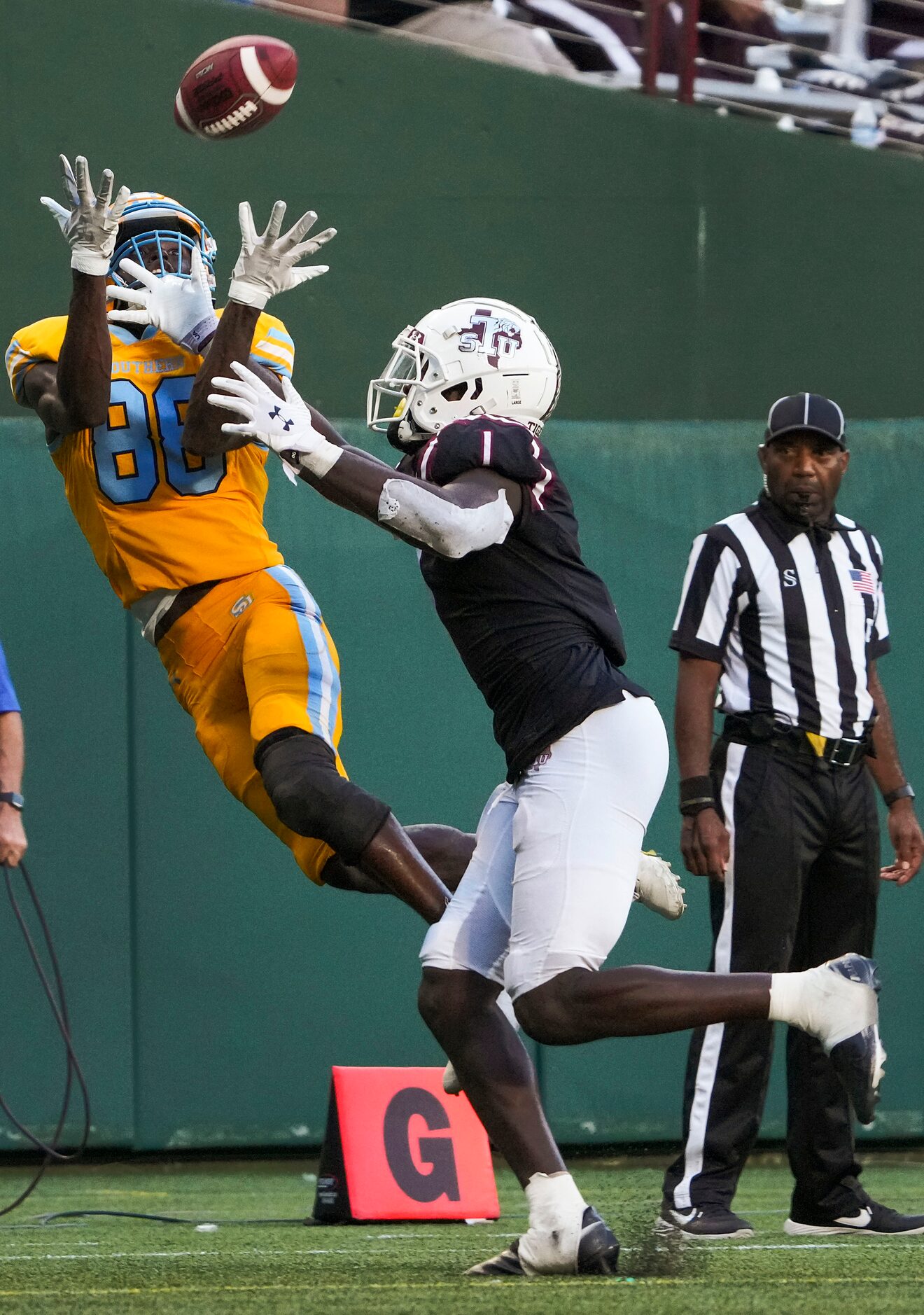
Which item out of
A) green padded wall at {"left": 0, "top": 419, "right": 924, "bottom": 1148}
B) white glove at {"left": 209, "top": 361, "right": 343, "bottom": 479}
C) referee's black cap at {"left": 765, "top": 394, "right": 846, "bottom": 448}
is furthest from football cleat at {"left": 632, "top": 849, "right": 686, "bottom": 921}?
green padded wall at {"left": 0, "top": 419, "right": 924, "bottom": 1148}

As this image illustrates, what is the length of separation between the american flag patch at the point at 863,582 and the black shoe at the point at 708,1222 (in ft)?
5.31

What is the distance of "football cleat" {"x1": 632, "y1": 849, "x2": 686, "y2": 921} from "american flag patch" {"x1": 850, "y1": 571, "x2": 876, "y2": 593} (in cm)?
126

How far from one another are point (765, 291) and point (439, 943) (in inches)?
210


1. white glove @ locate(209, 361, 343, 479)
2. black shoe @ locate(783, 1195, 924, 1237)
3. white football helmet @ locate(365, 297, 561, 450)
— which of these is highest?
white football helmet @ locate(365, 297, 561, 450)

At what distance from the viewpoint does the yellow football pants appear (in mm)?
4574

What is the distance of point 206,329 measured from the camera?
478 cm

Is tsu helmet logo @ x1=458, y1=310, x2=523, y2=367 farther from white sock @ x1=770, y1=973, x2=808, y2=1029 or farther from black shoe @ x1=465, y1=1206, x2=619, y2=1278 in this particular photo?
black shoe @ x1=465, y1=1206, x2=619, y2=1278

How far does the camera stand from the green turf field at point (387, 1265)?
3023 mm

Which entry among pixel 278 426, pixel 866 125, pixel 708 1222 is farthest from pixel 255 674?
pixel 866 125

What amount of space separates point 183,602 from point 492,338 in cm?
143

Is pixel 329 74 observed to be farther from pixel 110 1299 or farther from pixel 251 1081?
pixel 110 1299

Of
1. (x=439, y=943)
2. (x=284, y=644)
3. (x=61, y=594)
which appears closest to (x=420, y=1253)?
(x=439, y=943)

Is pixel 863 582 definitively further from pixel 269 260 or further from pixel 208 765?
pixel 208 765

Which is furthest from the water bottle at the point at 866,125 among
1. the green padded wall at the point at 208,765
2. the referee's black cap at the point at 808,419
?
the referee's black cap at the point at 808,419
